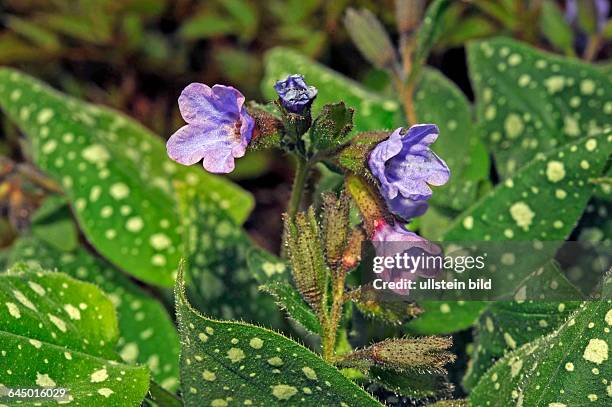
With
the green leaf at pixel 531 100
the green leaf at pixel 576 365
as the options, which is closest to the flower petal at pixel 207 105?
the green leaf at pixel 576 365

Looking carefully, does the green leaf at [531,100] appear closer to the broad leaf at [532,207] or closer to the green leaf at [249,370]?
the broad leaf at [532,207]

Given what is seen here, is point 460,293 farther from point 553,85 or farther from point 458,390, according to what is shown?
point 553,85

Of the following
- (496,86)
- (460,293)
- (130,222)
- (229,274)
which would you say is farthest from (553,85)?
(130,222)

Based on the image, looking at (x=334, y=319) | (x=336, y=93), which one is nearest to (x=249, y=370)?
(x=334, y=319)

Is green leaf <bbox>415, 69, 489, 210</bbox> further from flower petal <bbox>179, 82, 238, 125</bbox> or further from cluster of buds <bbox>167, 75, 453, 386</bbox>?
flower petal <bbox>179, 82, 238, 125</bbox>

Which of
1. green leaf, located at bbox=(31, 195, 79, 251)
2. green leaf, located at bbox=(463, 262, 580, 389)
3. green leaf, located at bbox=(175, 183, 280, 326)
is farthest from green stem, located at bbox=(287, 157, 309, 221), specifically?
green leaf, located at bbox=(31, 195, 79, 251)

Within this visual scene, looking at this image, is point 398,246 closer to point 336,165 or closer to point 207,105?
point 336,165
